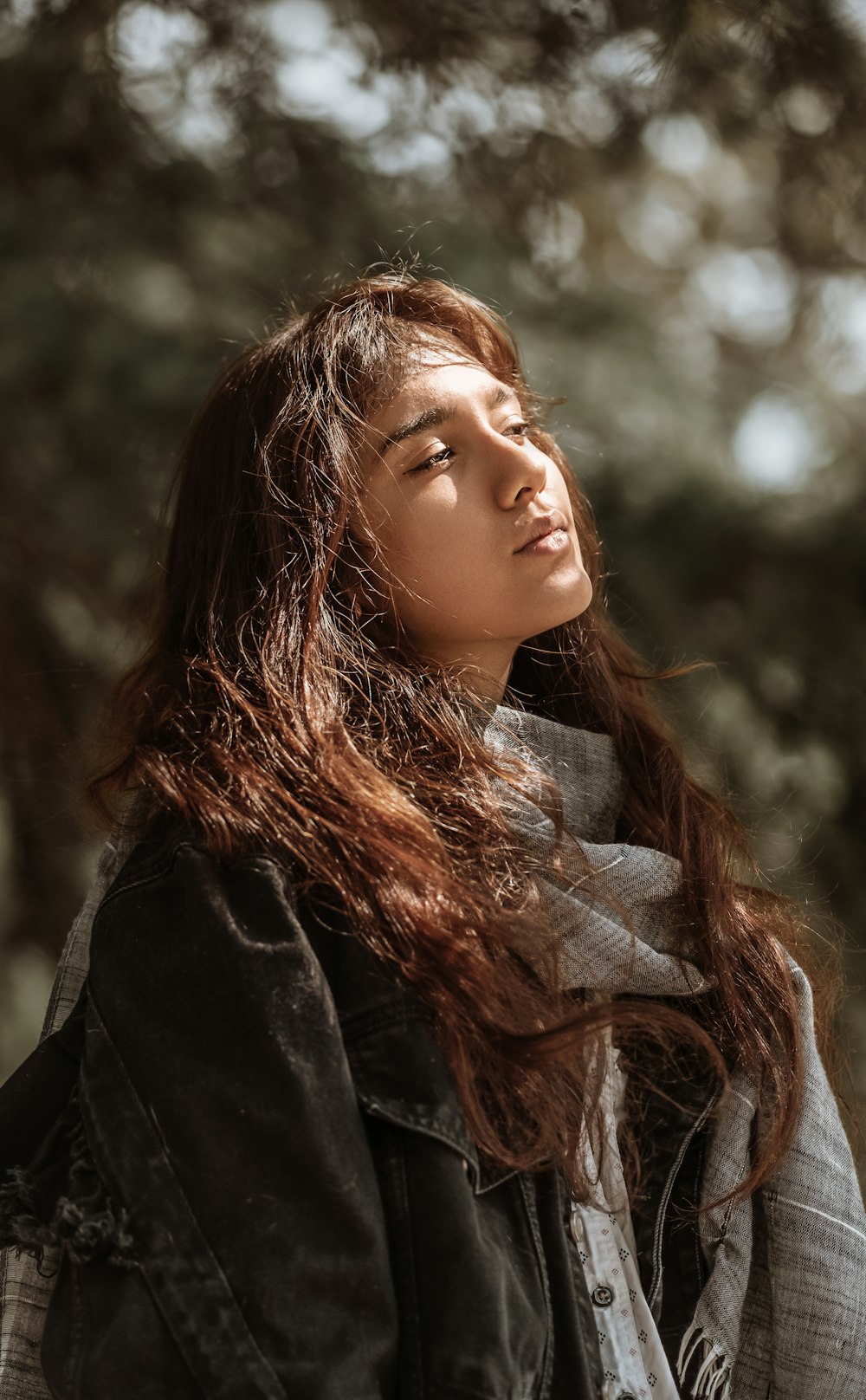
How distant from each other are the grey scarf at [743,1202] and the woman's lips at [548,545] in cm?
18

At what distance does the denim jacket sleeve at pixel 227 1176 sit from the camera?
100 cm

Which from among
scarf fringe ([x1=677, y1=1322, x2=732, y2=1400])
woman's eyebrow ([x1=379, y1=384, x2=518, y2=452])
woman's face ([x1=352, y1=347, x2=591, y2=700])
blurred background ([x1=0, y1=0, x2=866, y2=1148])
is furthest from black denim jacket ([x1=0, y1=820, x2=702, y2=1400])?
blurred background ([x1=0, y1=0, x2=866, y2=1148])

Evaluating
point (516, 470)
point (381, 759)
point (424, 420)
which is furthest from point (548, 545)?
point (381, 759)

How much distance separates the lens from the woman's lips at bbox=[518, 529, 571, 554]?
1.41 metres

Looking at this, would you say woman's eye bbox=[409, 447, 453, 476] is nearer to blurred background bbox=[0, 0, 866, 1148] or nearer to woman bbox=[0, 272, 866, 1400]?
woman bbox=[0, 272, 866, 1400]

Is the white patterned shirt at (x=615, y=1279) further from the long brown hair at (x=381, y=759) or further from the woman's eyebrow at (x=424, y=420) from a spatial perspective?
the woman's eyebrow at (x=424, y=420)

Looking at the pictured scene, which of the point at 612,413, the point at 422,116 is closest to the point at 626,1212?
the point at 612,413

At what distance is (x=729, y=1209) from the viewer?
1.34 meters

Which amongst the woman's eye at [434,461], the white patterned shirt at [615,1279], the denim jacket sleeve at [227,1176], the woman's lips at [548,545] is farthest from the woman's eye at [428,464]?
the white patterned shirt at [615,1279]

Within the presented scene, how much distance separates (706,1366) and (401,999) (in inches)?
20.7

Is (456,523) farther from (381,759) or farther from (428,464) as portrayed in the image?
(381,759)

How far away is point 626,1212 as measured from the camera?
4.29 feet

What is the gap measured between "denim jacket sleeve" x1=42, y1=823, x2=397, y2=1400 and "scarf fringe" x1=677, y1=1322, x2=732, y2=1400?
1.26ft

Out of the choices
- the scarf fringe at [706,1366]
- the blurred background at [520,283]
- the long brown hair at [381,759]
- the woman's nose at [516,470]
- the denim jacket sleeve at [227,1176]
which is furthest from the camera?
the blurred background at [520,283]
